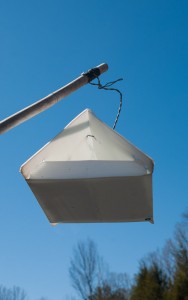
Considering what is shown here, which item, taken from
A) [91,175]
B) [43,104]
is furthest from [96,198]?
[43,104]

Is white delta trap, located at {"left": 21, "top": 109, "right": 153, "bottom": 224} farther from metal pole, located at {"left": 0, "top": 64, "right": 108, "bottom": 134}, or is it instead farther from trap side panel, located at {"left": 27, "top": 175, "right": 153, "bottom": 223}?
metal pole, located at {"left": 0, "top": 64, "right": 108, "bottom": 134}

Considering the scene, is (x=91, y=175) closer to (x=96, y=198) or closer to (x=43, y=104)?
(x=96, y=198)

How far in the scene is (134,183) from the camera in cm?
235

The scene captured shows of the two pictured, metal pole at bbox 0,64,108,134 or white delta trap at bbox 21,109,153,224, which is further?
metal pole at bbox 0,64,108,134

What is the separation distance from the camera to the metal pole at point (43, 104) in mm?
2723

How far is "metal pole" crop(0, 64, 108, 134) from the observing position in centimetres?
272

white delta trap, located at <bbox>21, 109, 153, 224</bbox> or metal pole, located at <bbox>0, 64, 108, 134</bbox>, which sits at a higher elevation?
metal pole, located at <bbox>0, 64, 108, 134</bbox>

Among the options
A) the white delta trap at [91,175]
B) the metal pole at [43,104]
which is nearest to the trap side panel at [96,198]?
the white delta trap at [91,175]

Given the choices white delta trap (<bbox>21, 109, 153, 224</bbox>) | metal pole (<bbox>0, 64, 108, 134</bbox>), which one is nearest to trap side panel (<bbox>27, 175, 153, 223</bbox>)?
white delta trap (<bbox>21, 109, 153, 224</bbox>)

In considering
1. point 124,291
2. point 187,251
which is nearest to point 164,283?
point 187,251

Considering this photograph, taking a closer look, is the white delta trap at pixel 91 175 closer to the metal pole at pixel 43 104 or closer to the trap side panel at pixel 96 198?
the trap side panel at pixel 96 198

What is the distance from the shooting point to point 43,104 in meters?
2.88

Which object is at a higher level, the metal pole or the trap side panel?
the metal pole

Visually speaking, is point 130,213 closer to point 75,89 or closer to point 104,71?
point 75,89
